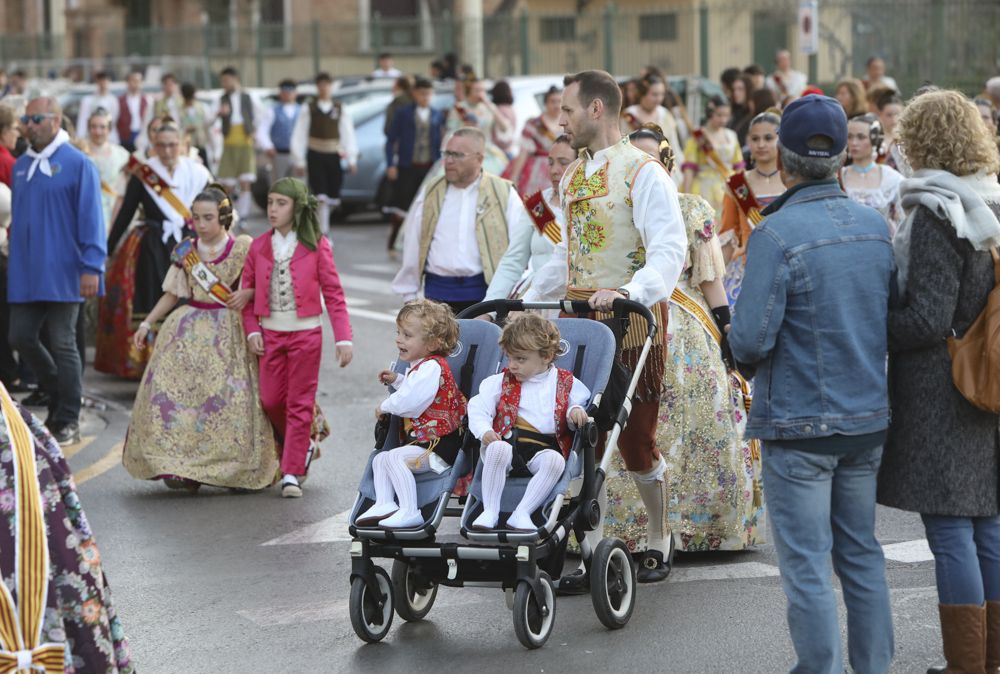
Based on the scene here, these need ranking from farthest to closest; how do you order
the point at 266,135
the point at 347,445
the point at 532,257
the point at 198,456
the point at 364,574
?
the point at 266,135
the point at 347,445
the point at 198,456
the point at 532,257
the point at 364,574

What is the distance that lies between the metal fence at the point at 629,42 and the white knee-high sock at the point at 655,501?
1912cm

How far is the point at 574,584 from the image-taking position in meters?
6.64

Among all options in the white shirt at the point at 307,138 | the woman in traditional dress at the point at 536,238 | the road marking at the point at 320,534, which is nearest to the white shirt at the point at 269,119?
the white shirt at the point at 307,138

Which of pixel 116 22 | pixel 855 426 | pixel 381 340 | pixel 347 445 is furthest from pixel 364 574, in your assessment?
pixel 116 22

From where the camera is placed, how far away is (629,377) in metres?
6.37

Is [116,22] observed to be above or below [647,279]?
above

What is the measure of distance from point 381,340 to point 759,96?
3671 millimetres

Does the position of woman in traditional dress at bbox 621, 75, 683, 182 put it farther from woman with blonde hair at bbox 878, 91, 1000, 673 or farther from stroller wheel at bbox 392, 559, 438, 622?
woman with blonde hair at bbox 878, 91, 1000, 673

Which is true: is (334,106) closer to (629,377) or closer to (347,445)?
(347,445)

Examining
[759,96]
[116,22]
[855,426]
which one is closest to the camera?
[855,426]

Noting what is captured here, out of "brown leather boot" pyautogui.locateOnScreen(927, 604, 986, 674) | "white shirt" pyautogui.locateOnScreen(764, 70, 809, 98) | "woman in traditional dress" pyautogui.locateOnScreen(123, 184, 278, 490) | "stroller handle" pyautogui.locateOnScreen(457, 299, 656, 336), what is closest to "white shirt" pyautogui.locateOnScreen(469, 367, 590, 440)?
"stroller handle" pyautogui.locateOnScreen(457, 299, 656, 336)

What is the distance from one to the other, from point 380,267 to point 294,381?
32.7 feet

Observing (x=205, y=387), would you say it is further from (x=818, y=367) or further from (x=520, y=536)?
(x=818, y=367)

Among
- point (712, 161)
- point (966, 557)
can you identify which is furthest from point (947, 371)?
point (712, 161)
